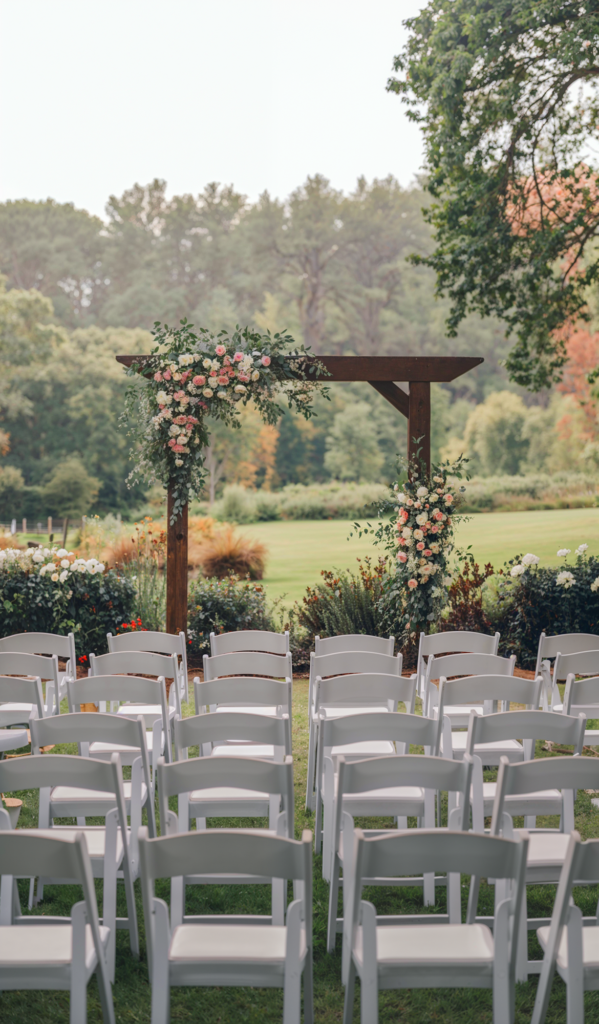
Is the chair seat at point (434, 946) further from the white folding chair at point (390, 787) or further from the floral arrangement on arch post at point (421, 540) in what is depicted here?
the floral arrangement on arch post at point (421, 540)

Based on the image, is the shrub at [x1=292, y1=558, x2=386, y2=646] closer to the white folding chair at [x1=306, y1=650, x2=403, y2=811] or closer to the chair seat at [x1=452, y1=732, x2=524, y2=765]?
the white folding chair at [x1=306, y1=650, x2=403, y2=811]

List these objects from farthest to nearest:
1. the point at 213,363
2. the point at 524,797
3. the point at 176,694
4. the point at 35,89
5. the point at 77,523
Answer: the point at 35,89 < the point at 77,523 < the point at 213,363 < the point at 176,694 < the point at 524,797

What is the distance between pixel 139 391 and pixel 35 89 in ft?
101

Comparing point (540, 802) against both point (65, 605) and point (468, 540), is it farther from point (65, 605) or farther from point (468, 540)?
point (468, 540)

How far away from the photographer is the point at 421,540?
23.6 ft

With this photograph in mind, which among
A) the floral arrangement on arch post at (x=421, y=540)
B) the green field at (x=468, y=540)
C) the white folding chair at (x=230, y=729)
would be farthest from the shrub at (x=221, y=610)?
the green field at (x=468, y=540)

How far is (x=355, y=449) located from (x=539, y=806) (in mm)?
26919

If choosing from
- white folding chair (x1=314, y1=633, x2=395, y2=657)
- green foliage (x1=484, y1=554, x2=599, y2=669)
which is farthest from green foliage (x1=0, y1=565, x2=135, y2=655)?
green foliage (x1=484, y1=554, x2=599, y2=669)

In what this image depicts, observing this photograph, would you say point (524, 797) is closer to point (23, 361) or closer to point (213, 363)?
point (213, 363)

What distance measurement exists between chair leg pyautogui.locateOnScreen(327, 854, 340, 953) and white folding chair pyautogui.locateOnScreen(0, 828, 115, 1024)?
78 centimetres

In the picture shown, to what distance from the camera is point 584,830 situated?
3.98m

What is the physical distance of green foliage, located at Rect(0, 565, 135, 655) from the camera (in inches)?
294

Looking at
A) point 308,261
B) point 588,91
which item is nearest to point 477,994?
point 588,91

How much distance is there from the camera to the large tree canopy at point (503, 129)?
29.0ft
